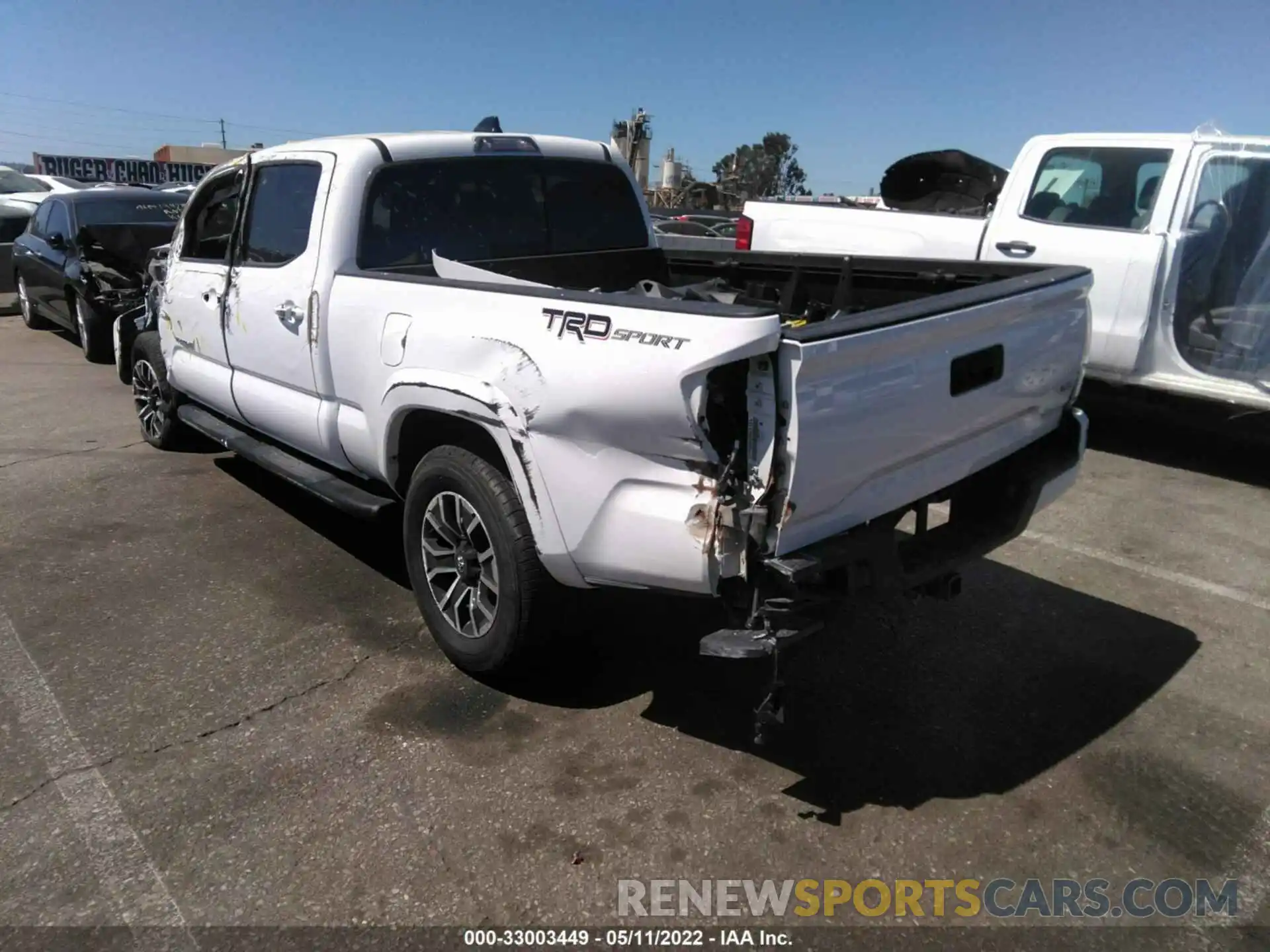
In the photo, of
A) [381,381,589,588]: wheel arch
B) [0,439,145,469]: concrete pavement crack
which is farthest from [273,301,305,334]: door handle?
[0,439,145,469]: concrete pavement crack

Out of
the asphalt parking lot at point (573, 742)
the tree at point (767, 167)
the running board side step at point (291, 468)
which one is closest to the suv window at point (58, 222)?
the running board side step at point (291, 468)

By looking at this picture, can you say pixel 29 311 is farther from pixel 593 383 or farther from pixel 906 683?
pixel 906 683

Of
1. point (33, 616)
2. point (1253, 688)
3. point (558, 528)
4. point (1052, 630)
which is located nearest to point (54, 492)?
point (33, 616)

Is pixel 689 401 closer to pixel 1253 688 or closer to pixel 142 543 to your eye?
pixel 1253 688

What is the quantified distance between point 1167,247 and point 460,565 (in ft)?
17.5

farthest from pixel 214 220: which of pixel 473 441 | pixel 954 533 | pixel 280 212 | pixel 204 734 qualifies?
pixel 954 533

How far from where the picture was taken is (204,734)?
323 centimetres

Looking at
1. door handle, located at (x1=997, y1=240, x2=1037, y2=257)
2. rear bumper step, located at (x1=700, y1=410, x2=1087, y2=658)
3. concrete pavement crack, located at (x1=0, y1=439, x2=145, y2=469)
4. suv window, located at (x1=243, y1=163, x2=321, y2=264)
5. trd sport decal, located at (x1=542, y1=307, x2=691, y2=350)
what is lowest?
concrete pavement crack, located at (x1=0, y1=439, x2=145, y2=469)

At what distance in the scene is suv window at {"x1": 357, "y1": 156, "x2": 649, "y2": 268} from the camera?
406 cm

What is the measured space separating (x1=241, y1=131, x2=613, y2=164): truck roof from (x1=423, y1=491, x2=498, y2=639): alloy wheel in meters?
1.66

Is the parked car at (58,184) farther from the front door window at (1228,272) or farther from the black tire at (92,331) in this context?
the front door window at (1228,272)

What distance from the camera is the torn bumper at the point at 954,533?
271 centimetres

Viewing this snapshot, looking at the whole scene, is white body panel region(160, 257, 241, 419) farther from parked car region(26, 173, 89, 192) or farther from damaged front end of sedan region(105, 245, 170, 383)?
parked car region(26, 173, 89, 192)

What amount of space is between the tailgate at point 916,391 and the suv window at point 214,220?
12.2 feet
